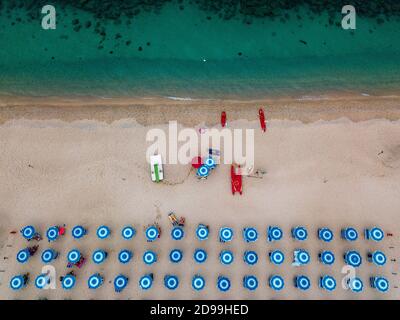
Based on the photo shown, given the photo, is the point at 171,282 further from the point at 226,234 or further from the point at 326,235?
the point at 326,235

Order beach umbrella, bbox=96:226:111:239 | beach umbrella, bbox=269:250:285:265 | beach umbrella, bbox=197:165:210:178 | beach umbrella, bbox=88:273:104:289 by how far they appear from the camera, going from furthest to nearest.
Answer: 1. beach umbrella, bbox=197:165:210:178
2. beach umbrella, bbox=96:226:111:239
3. beach umbrella, bbox=269:250:285:265
4. beach umbrella, bbox=88:273:104:289

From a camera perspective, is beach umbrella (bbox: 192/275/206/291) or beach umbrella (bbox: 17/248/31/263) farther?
beach umbrella (bbox: 17/248/31/263)

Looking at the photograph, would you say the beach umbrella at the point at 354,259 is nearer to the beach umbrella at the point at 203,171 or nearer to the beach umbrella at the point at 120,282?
the beach umbrella at the point at 203,171

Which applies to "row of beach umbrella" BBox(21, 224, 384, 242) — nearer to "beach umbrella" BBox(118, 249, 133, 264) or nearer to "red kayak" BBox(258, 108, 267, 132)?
"beach umbrella" BBox(118, 249, 133, 264)

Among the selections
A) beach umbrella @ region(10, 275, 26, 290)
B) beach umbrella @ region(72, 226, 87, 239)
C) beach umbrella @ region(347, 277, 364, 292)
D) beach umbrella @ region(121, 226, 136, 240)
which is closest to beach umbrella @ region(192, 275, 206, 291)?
beach umbrella @ region(121, 226, 136, 240)

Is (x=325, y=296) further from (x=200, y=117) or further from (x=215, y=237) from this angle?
(x=200, y=117)

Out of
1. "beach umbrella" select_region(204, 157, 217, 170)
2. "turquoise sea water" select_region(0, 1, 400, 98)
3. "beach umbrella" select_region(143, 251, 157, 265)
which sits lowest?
"beach umbrella" select_region(143, 251, 157, 265)
